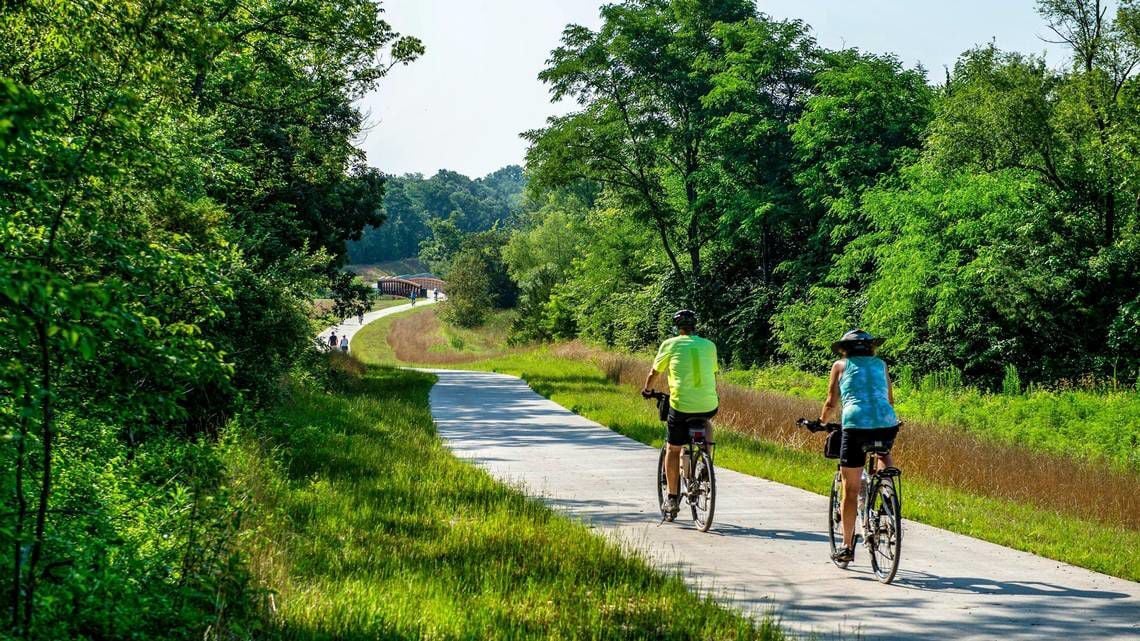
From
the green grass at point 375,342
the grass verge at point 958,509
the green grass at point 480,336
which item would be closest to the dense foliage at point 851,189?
the grass verge at point 958,509

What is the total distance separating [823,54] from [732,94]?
4.77 m

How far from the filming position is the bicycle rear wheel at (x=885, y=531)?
22.8 ft

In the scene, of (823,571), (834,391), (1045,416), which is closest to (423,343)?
(1045,416)

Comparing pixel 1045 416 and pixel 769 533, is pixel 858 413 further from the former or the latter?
pixel 1045 416

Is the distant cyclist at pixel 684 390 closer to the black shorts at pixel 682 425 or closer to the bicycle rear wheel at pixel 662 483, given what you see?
the black shorts at pixel 682 425

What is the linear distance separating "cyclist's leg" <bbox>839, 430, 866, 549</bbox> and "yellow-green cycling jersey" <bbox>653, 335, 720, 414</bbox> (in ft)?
6.68

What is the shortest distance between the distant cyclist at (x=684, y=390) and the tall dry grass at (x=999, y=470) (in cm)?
448

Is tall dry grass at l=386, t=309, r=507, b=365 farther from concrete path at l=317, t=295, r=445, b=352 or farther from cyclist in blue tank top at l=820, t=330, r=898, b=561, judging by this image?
cyclist in blue tank top at l=820, t=330, r=898, b=561

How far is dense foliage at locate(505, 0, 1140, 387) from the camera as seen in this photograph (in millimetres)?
26578

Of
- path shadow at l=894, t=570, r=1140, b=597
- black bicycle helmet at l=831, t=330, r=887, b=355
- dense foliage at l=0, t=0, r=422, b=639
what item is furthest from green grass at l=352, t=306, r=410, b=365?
path shadow at l=894, t=570, r=1140, b=597

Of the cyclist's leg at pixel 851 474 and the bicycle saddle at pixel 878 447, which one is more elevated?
the bicycle saddle at pixel 878 447

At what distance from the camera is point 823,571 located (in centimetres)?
744

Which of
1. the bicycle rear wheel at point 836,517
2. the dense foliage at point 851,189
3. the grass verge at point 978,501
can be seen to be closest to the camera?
the bicycle rear wheel at point 836,517


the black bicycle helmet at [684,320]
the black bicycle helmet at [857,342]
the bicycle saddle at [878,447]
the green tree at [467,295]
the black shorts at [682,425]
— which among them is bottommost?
the black shorts at [682,425]
